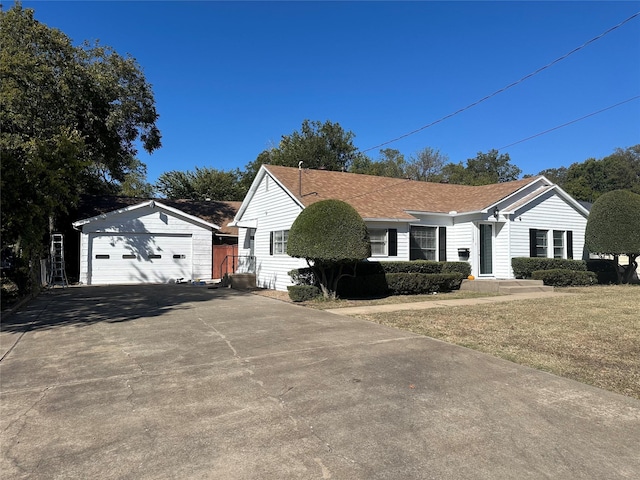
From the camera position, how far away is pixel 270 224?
17.5 metres

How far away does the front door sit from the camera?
1723 centimetres

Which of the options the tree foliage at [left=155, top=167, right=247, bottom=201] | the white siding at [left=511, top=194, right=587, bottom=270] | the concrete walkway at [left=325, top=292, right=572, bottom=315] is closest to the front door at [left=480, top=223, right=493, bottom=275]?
the white siding at [left=511, top=194, right=587, bottom=270]

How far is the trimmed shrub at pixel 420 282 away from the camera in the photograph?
13887 mm

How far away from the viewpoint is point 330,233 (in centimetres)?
1170

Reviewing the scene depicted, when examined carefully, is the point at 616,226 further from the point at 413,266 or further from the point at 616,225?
the point at 413,266

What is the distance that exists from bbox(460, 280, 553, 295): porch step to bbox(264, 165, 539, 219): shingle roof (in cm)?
312

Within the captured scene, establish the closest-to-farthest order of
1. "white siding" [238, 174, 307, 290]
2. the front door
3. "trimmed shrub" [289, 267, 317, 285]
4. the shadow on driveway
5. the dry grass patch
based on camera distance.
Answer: the dry grass patch
the shadow on driveway
"trimmed shrub" [289, 267, 317, 285]
"white siding" [238, 174, 307, 290]
the front door

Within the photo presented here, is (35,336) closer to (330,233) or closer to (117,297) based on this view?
(117,297)

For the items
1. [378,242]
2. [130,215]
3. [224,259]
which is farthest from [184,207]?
[378,242]

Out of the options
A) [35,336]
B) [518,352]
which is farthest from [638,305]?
[35,336]

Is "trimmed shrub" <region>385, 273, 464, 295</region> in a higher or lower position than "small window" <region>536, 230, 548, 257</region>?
lower

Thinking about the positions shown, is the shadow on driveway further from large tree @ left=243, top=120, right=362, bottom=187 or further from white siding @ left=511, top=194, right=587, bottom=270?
large tree @ left=243, top=120, right=362, bottom=187

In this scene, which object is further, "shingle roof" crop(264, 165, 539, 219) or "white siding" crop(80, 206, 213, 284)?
"white siding" crop(80, 206, 213, 284)

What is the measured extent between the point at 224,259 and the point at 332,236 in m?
12.0
